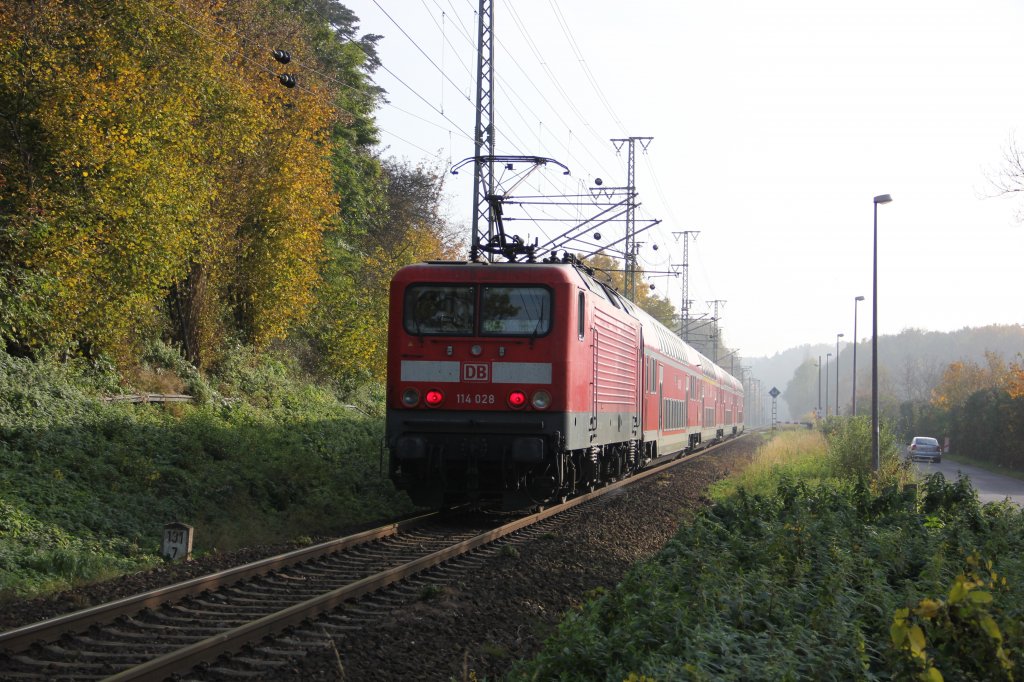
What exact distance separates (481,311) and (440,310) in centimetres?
56

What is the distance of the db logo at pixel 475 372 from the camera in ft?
42.5

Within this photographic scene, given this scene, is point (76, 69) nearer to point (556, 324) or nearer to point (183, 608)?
point (556, 324)

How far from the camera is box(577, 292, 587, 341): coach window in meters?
13.5

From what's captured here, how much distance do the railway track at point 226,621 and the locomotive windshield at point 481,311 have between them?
10.7 feet

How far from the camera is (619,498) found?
17.2 meters

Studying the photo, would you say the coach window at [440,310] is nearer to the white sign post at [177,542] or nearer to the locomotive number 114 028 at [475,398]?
the locomotive number 114 028 at [475,398]

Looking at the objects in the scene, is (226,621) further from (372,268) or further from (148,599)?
(372,268)

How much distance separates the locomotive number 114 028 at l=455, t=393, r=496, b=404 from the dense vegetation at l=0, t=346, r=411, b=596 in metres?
2.37

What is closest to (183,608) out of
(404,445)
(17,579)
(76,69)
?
(17,579)

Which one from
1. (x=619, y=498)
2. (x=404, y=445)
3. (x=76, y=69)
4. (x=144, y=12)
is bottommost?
(x=619, y=498)

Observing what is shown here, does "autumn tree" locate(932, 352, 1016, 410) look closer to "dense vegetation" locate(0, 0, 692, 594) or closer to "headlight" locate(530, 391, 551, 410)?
"dense vegetation" locate(0, 0, 692, 594)

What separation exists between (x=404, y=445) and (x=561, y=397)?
212 centimetres

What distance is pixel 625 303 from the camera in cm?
1983

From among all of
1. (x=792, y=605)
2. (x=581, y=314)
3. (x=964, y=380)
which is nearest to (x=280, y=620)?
(x=792, y=605)
